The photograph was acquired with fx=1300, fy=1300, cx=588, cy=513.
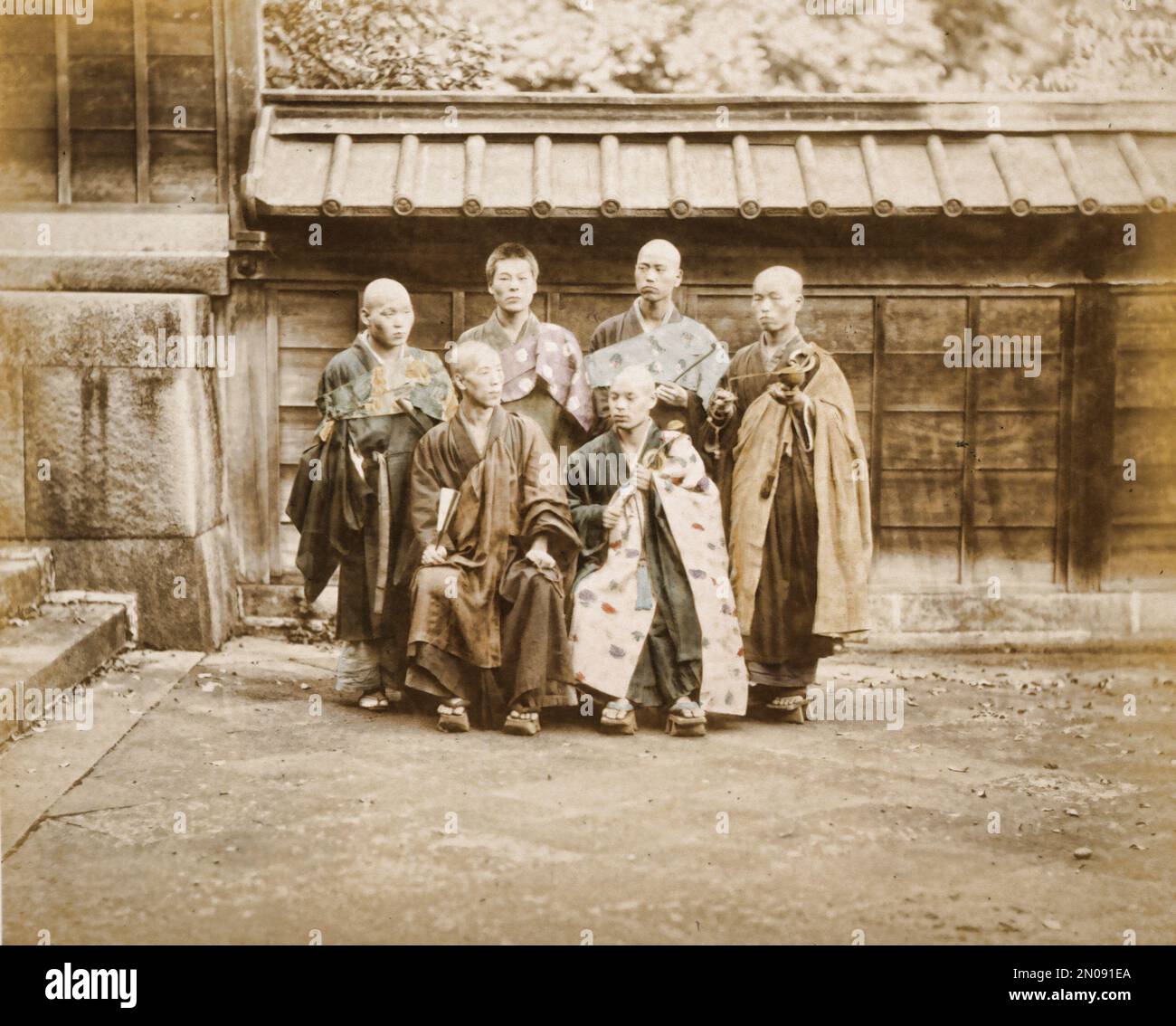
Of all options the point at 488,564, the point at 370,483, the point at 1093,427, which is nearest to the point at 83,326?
the point at 370,483

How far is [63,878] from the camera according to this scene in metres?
4.39

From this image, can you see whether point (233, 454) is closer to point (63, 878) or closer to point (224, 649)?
point (224, 649)

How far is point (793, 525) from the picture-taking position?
6465mm

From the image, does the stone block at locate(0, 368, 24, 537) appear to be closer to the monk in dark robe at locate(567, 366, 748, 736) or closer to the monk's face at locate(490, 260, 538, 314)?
the monk's face at locate(490, 260, 538, 314)

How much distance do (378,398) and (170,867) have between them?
2.78 meters

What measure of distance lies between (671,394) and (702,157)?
1822 mm

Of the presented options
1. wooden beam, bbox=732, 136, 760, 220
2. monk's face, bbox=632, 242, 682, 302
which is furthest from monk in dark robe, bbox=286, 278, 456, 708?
wooden beam, bbox=732, 136, 760, 220

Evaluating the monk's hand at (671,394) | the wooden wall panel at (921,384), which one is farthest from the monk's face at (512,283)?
the wooden wall panel at (921,384)

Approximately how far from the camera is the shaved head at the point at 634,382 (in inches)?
243

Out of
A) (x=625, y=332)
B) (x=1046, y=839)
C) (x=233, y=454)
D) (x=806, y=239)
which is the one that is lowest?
(x=1046, y=839)

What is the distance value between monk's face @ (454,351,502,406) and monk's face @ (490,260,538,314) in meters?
0.42

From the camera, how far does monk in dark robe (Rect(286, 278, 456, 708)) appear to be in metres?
6.51

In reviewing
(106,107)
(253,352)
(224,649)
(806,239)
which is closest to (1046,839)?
(806,239)

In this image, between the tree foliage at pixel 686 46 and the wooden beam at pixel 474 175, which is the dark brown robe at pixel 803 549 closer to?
the wooden beam at pixel 474 175
